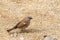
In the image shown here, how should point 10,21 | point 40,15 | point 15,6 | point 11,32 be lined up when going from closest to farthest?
1. point 11,32
2. point 10,21
3. point 40,15
4. point 15,6

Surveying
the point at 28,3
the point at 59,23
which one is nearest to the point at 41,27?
the point at 59,23

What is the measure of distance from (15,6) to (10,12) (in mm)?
807

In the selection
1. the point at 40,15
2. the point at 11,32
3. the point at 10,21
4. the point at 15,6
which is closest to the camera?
the point at 11,32

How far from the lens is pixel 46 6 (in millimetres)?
13195

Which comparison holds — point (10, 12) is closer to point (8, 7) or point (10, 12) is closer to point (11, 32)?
point (8, 7)

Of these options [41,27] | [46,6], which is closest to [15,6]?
[46,6]

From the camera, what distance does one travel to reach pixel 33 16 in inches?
486

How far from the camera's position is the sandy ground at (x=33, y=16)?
10438mm

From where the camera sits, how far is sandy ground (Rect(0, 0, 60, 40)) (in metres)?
10.4

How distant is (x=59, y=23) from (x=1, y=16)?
2.10m

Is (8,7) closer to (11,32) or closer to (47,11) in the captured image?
(47,11)

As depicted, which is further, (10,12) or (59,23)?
(10,12)

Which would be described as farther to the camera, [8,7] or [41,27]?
[8,7]

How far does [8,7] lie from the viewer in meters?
13.0
